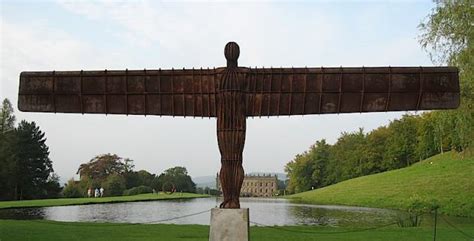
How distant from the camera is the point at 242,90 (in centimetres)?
718

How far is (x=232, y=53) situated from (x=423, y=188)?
42107 mm

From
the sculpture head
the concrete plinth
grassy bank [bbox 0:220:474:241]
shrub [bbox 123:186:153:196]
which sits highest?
the sculpture head

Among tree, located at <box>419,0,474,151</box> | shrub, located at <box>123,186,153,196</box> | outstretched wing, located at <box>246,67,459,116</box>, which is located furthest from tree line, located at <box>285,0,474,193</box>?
shrub, located at <box>123,186,153,196</box>

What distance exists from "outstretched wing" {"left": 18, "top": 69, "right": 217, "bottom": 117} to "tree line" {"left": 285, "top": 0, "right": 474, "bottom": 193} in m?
18.8

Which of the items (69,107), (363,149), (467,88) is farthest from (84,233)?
(363,149)

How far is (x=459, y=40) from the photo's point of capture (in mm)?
23703

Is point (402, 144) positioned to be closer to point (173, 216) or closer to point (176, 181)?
point (176, 181)

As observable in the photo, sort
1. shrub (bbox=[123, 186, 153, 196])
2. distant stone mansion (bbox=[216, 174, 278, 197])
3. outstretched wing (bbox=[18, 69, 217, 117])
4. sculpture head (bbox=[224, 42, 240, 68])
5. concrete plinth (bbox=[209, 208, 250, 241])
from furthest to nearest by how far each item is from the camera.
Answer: distant stone mansion (bbox=[216, 174, 278, 197]) < shrub (bbox=[123, 186, 153, 196]) < outstretched wing (bbox=[18, 69, 217, 117]) < sculpture head (bbox=[224, 42, 240, 68]) < concrete plinth (bbox=[209, 208, 250, 241])

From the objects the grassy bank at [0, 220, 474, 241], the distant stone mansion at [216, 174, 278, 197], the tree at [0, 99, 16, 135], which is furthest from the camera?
the distant stone mansion at [216, 174, 278, 197]

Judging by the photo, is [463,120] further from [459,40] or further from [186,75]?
[186,75]

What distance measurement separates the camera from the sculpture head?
7172mm

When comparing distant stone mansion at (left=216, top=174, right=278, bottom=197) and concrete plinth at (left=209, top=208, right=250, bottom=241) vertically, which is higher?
concrete plinth at (left=209, top=208, right=250, bottom=241)

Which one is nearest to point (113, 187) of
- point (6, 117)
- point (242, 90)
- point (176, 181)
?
point (6, 117)

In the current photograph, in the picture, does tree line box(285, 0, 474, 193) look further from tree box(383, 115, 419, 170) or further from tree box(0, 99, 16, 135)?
tree box(0, 99, 16, 135)
